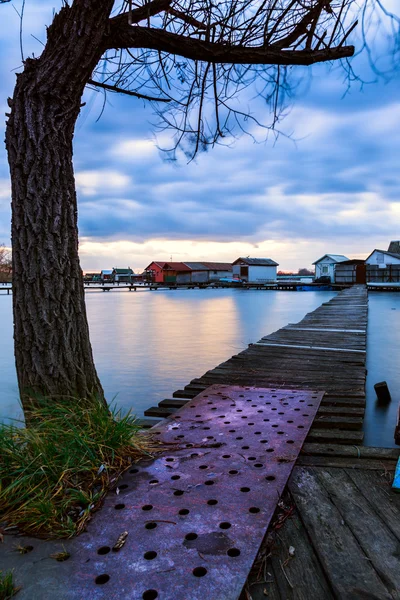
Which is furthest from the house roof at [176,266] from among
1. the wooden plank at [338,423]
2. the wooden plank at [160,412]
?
the wooden plank at [338,423]

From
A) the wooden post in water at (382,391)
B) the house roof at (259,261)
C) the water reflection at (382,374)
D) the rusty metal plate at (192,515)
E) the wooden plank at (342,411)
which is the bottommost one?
the water reflection at (382,374)

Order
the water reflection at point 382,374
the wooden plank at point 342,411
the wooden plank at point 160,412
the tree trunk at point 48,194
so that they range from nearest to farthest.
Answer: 1. the tree trunk at point 48,194
2. the wooden plank at point 342,411
3. the wooden plank at point 160,412
4. the water reflection at point 382,374

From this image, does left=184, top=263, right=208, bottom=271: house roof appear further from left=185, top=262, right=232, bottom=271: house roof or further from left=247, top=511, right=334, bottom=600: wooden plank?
left=247, top=511, right=334, bottom=600: wooden plank

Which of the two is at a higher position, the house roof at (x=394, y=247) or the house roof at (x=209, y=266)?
the house roof at (x=394, y=247)

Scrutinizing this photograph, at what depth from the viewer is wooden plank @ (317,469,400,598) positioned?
1.42m

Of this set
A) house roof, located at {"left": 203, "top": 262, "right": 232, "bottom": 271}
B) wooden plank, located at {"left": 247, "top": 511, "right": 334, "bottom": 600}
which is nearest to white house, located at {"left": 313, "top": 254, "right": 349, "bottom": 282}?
house roof, located at {"left": 203, "top": 262, "right": 232, "bottom": 271}

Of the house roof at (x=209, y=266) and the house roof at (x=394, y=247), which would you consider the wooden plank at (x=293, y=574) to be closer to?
the house roof at (x=394, y=247)

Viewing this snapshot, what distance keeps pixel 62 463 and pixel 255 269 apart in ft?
272

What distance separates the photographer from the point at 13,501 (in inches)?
72.8

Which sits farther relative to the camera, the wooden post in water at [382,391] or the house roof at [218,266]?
the house roof at [218,266]

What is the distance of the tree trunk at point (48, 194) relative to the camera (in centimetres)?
258

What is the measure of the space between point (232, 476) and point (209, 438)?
58 cm

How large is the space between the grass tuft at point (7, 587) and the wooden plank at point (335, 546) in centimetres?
101

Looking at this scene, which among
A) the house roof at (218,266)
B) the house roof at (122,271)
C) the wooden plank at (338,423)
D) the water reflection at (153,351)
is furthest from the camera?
the house roof at (122,271)
